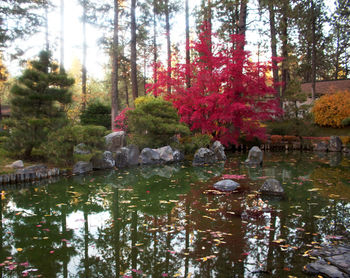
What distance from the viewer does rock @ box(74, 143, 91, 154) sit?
27.3ft

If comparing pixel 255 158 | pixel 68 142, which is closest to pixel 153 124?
pixel 68 142

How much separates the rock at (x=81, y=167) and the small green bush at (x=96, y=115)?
27.3 ft

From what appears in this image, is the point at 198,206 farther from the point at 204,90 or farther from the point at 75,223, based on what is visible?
the point at 204,90

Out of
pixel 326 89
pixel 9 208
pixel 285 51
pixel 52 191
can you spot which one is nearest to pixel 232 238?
pixel 9 208

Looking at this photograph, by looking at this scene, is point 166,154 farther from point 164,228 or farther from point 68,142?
point 164,228

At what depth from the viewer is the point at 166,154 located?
34.2 ft

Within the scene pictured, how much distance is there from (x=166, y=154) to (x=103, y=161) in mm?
2357

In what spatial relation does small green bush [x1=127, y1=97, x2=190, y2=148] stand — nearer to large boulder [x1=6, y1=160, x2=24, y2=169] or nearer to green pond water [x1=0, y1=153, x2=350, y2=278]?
green pond water [x1=0, y1=153, x2=350, y2=278]

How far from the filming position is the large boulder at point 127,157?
9.47 meters

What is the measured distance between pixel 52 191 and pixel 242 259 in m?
→ 4.46

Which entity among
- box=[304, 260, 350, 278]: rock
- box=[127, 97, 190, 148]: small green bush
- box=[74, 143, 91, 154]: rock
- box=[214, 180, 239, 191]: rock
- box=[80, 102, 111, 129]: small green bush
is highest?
box=[80, 102, 111, 129]: small green bush

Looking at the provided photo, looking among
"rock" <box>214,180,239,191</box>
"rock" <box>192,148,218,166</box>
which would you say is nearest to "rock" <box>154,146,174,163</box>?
"rock" <box>192,148,218,166</box>

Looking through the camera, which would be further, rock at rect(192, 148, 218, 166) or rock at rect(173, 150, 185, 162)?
rock at rect(173, 150, 185, 162)

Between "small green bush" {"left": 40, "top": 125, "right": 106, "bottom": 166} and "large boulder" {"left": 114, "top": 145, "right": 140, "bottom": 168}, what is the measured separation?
1030mm
